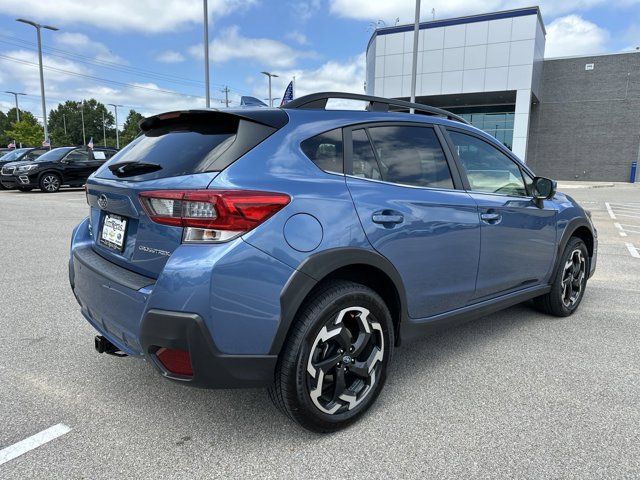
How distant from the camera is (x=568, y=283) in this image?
433cm

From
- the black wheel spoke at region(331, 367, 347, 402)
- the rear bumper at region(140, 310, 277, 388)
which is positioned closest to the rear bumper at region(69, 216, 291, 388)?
the rear bumper at region(140, 310, 277, 388)

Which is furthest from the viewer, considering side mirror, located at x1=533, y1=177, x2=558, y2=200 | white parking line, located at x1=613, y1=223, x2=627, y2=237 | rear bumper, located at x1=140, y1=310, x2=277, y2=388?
white parking line, located at x1=613, y1=223, x2=627, y2=237

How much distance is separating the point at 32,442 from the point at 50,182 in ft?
56.4

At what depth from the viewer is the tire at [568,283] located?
4.16 metres

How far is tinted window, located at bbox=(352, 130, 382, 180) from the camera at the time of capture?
8.43 ft

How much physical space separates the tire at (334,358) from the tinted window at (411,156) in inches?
29.3

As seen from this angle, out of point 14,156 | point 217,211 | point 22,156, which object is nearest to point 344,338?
point 217,211

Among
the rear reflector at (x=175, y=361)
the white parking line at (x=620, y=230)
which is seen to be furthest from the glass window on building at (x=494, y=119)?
the rear reflector at (x=175, y=361)

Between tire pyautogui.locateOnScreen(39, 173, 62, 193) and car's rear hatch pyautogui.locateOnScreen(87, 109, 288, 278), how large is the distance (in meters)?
16.6

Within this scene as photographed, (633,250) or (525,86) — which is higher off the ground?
(525,86)

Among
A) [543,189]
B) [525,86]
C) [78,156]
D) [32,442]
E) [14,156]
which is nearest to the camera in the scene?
[32,442]

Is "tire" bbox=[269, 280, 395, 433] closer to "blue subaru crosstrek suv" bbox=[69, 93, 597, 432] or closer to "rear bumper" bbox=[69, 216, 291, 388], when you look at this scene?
"blue subaru crosstrek suv" bbox=[69, 93, 597, 432]

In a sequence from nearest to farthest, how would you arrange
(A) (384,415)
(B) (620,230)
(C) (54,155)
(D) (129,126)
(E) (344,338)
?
(E) (344,338) → (A) (384,415) → (B) (620,230) → (C) (54,155) → (D) (129,126)

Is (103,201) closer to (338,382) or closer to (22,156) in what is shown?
(338,382)
